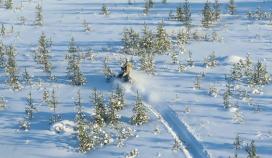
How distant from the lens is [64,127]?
1712 cm

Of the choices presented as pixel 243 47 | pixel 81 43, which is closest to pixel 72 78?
pixel 81 43

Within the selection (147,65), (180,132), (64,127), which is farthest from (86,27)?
(180,132)

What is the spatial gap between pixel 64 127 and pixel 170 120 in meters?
3.41

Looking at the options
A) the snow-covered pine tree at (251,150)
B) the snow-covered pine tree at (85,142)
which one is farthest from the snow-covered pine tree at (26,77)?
the snow-covered pine tree at (251,150)

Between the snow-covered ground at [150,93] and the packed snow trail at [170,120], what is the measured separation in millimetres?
30

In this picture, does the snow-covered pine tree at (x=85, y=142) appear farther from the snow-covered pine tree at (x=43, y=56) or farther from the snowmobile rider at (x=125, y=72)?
the snow-covered pine tree at (x=43, y=56)

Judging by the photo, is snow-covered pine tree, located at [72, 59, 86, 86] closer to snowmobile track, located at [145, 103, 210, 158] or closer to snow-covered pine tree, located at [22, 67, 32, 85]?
snow-covered pine tree, located at [22, 67, 32, 85]

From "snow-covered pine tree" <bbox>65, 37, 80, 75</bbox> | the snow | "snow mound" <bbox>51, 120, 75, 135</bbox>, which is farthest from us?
the snow

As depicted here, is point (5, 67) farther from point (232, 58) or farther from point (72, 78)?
point (232, 58)

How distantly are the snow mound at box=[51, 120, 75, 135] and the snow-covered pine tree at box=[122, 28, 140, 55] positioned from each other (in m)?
7.27

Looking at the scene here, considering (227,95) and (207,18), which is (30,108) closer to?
(227,95)

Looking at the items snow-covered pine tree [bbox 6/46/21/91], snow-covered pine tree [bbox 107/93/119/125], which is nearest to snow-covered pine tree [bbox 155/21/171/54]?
snow-covered pine tree [bbox 6/46/21/91]

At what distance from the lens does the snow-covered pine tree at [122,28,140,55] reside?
2403cm

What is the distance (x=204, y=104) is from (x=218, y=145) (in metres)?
3.10
